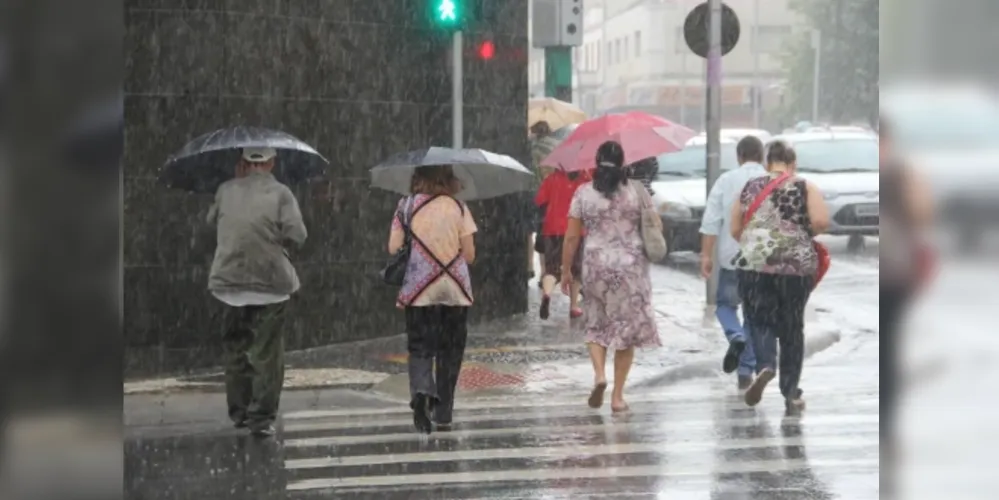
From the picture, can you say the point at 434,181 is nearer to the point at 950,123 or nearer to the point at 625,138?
the point at 625,138

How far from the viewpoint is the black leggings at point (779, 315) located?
29.9 ft

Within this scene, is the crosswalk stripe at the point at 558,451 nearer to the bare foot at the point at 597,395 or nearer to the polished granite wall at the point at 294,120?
the bare foot at the point at 597,395

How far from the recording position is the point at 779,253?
9062 mm

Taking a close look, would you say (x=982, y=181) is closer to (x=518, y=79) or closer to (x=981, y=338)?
(x=981, y=338)

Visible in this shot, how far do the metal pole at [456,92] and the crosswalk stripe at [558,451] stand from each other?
4.93 meters

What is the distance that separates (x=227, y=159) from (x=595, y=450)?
10.5 feet

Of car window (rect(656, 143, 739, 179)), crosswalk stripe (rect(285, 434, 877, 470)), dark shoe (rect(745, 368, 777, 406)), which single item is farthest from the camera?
car window (rect(656, 143, 739, 179))

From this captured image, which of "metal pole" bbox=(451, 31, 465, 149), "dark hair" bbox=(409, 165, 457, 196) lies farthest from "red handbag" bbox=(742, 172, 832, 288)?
"metal pole" bbox=(451, 31, 465, 149)

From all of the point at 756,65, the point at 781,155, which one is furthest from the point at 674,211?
the point at 756,65

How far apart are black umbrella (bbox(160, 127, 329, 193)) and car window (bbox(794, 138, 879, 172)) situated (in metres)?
13.2

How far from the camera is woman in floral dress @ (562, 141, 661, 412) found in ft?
30.7

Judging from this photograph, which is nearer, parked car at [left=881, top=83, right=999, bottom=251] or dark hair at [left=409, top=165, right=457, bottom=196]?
parked car at [left=881, top=83, right=999, bottom=251]

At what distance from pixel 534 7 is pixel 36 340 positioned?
19993 millimetres

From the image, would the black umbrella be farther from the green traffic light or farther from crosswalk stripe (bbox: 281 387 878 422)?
the green traffic light
